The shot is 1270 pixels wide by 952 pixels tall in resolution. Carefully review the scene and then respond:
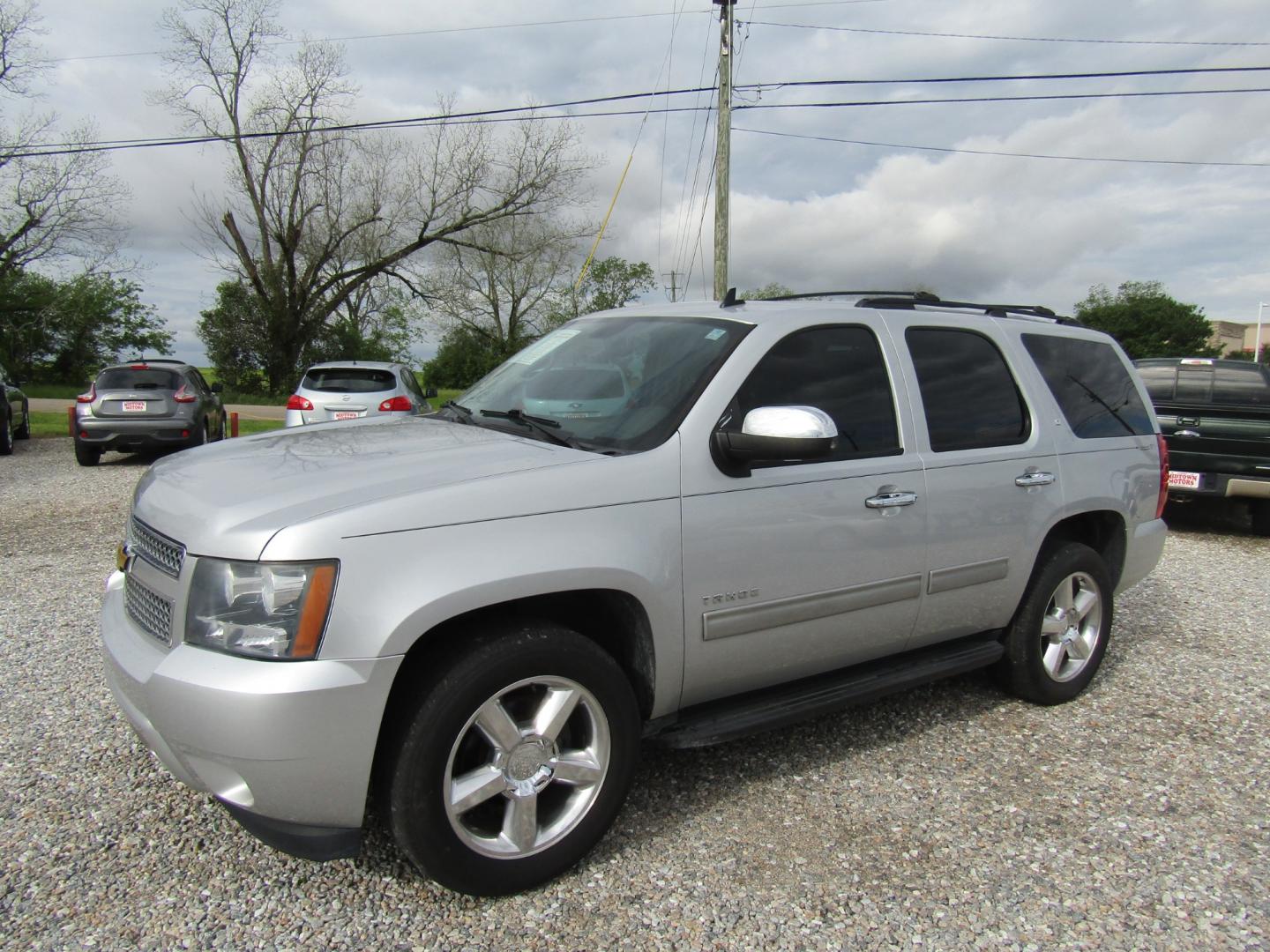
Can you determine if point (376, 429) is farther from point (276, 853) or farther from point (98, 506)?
point (98, 506)

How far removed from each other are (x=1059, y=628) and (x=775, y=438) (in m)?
2.21

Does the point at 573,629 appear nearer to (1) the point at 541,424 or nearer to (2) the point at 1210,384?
(1) the point at 541,424

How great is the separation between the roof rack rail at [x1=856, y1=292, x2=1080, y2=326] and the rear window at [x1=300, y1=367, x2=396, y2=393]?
9029mm

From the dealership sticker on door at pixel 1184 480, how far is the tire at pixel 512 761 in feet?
25.6

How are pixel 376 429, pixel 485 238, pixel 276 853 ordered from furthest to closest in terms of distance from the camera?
pixel 485 238 < pixel 376 429 < pixel 276 853

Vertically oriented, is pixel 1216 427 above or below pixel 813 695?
above

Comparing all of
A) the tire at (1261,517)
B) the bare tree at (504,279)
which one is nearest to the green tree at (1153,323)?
the bare tree at (504,279)

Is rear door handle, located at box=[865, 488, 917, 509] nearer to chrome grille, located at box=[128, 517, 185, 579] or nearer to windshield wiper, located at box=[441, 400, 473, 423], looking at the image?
windshield wiper, located at box=[441, 400, 473, 423]

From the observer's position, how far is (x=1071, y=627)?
4.19 meters

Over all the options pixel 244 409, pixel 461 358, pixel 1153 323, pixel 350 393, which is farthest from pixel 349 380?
pixel 1153 323

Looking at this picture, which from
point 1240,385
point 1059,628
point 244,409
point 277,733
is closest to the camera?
point 277,733

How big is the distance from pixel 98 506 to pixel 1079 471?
364 inches

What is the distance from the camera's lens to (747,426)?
9.35ft

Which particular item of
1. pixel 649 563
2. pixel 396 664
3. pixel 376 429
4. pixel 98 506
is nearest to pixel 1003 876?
pixel 649 563
